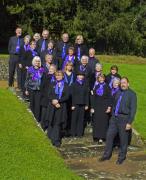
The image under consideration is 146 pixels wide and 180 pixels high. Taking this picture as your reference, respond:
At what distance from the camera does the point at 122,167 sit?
44.1ft

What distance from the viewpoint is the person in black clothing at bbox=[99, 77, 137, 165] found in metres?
13.5

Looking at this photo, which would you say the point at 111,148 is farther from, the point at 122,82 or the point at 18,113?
the point at 18,113

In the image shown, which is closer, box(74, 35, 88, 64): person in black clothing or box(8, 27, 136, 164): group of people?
box(8, 27, 136, 164): group of people

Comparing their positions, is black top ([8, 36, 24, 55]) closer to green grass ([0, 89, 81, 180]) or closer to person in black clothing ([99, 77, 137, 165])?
green grass ([0, 89, 81, 180])

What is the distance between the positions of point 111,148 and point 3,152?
2789mm

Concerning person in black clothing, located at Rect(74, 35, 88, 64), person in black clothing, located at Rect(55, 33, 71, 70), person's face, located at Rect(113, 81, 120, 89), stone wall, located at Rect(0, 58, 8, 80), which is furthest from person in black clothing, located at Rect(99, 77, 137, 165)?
stone wall, located at Rect(0, 58, 8, 80)

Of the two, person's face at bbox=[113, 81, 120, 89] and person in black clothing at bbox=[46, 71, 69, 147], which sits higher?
person's face at bbox=[113, 81, 120, 89]

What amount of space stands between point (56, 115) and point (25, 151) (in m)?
2.19

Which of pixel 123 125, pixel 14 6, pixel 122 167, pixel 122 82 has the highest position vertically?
pixel 14 6

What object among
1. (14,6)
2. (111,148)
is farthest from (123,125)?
(14,6)

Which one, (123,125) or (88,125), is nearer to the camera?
(123,125)

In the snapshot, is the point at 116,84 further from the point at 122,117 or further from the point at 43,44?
the point at 43,44

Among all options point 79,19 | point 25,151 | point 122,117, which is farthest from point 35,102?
point 79,19

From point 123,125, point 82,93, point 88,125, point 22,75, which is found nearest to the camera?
point 123,125
